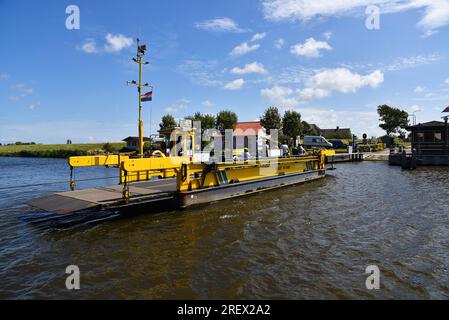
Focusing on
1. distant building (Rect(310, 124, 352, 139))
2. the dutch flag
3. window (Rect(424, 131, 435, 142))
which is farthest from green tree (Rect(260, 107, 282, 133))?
the dutch flag

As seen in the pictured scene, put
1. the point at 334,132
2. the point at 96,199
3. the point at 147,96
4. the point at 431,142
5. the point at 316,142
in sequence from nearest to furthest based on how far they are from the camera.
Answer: the point at 96,199 < the point at 147,96 < the point at 431,142 < the point at 316,142 < the point at 334,132

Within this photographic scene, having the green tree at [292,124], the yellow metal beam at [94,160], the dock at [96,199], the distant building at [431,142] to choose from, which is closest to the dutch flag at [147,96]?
the yellow metal beam at [94,160]

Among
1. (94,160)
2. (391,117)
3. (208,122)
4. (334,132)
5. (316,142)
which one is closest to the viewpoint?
(94,160)

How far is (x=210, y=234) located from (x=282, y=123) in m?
57.1

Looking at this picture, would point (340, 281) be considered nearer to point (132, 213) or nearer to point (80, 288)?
point (80, 288)

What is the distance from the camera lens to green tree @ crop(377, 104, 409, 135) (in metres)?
76.5

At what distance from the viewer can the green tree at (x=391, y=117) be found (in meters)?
76.5

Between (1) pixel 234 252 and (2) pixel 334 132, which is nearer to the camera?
(1) pixel 234 252

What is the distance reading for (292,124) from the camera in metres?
62.0

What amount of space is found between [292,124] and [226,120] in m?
15.5

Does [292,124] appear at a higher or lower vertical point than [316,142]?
higher

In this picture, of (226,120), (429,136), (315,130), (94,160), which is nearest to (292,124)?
(226,120)

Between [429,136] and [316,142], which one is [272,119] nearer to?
[316,142]
